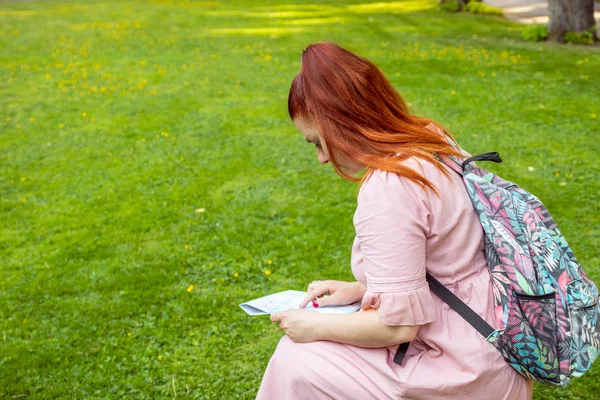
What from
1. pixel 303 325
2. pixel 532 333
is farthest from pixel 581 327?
pixel 303 325

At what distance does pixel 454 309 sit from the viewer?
1971 millimetres

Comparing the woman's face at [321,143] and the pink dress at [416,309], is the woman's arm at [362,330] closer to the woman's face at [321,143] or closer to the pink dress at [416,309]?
the pink dress at [416,309]

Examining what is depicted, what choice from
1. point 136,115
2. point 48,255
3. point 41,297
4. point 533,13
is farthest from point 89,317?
point 533,13

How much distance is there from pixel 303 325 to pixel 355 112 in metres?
0.68

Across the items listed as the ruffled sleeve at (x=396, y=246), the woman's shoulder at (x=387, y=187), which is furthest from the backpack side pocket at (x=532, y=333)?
the woman's shoulder at (x=387, y=187)

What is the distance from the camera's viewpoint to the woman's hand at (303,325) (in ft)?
6.84

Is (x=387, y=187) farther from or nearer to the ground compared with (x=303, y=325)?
farther from the ground

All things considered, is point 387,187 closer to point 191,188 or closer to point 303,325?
point 303,325

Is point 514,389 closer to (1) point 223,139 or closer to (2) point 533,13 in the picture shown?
(1) point 223,139

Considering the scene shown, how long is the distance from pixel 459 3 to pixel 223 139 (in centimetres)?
1285

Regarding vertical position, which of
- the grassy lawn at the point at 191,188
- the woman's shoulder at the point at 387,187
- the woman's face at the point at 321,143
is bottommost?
the grassy lawn at the point at 191,188

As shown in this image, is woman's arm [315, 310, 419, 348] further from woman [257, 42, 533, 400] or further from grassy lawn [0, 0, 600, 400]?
grassy lawn [0, 0, 600, 400]

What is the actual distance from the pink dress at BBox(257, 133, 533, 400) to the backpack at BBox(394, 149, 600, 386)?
0.13 ft

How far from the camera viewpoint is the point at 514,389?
1972 mm
